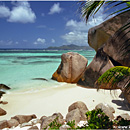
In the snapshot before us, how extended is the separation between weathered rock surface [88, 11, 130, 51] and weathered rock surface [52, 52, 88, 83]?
1252mm

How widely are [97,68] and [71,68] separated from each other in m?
2.07

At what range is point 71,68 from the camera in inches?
301

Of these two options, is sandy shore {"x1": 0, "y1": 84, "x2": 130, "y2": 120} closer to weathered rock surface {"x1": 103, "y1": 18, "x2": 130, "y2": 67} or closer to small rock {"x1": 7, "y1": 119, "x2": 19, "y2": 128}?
small rock {"x1": 7, "y1": 119, "x2": 19, "y2": 128}

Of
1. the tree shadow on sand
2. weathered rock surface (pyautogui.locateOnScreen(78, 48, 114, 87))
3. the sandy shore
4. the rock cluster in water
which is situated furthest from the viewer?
weathered rock surface (pyautogui.locateOnScreen(78, 48, 114, 87))

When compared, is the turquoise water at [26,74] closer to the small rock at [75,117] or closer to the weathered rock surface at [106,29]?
the weathered rock surface at [106,29]

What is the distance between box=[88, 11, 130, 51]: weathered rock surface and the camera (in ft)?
20.3

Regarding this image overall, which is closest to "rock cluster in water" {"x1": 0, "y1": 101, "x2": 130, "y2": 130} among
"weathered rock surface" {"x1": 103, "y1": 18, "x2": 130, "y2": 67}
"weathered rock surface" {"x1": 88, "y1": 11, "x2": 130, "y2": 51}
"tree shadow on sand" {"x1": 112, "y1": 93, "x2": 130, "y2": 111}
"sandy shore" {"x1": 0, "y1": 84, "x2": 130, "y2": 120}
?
"sandy shore" {"x1": 0, "y1": 84, "x2": 130, "y2": 120}

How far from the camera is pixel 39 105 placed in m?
4.42

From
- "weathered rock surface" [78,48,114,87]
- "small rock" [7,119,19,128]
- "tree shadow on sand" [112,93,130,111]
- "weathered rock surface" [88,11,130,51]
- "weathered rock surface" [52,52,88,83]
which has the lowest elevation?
"small rock" [7,119,19,128]

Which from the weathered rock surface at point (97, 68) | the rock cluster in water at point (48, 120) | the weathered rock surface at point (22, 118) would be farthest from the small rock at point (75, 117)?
the weathered rock surface at point (97, 68)

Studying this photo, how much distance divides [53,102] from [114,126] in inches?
102

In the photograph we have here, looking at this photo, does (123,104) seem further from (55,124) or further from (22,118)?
(22,118)

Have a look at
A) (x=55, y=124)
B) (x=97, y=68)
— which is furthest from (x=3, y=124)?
(x=97, y=68)

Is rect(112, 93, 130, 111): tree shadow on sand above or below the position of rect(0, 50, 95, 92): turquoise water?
below
